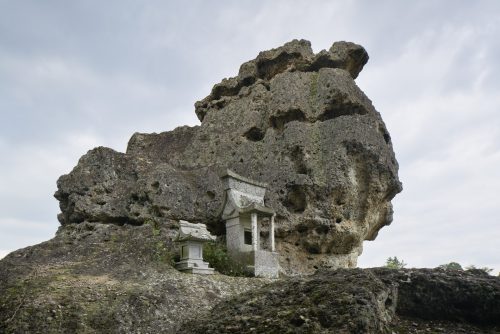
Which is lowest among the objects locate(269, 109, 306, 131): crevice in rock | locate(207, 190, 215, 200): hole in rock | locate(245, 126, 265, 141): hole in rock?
locate(207, 190, 215, 200): hole in rock

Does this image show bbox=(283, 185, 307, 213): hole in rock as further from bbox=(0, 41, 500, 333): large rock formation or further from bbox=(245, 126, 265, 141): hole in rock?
bbox=(245, 126, 265, 141): hole in rock

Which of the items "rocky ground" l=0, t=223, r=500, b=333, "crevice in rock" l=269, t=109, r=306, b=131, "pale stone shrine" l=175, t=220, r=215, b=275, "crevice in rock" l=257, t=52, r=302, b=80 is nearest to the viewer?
"rocky ground" l=0, t=223, r=500, b=333

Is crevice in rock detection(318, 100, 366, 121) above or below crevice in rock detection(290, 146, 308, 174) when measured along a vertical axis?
above

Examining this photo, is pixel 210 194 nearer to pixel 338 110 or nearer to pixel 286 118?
pixel 286 118

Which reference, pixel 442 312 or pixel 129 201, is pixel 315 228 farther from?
pixel 442 312

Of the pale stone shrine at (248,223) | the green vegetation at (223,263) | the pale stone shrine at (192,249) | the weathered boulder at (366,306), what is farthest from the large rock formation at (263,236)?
the pale stone shrine at (248,223)

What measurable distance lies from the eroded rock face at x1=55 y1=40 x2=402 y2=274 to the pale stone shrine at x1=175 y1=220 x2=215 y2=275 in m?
3.30

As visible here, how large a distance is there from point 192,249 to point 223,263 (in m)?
1.62

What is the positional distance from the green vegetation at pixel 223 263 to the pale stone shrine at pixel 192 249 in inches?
42.9

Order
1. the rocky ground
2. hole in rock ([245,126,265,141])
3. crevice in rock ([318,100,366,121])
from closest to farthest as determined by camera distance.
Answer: the rocky ground
crevice in rock ([318,100,366,121])
hole in rock ([245,126,265,141])

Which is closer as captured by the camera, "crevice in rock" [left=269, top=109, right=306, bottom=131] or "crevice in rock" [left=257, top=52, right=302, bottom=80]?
"crevice in rock" [left=269, top=109, right=306, bottom=131]

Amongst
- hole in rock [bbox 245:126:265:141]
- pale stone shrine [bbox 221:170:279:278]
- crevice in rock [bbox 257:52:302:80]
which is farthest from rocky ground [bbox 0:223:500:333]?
crevice in rock [bbox 257:52:302:80]

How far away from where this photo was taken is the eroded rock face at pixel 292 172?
16938mm

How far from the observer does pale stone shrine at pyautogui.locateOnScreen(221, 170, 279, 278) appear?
14.4 m
